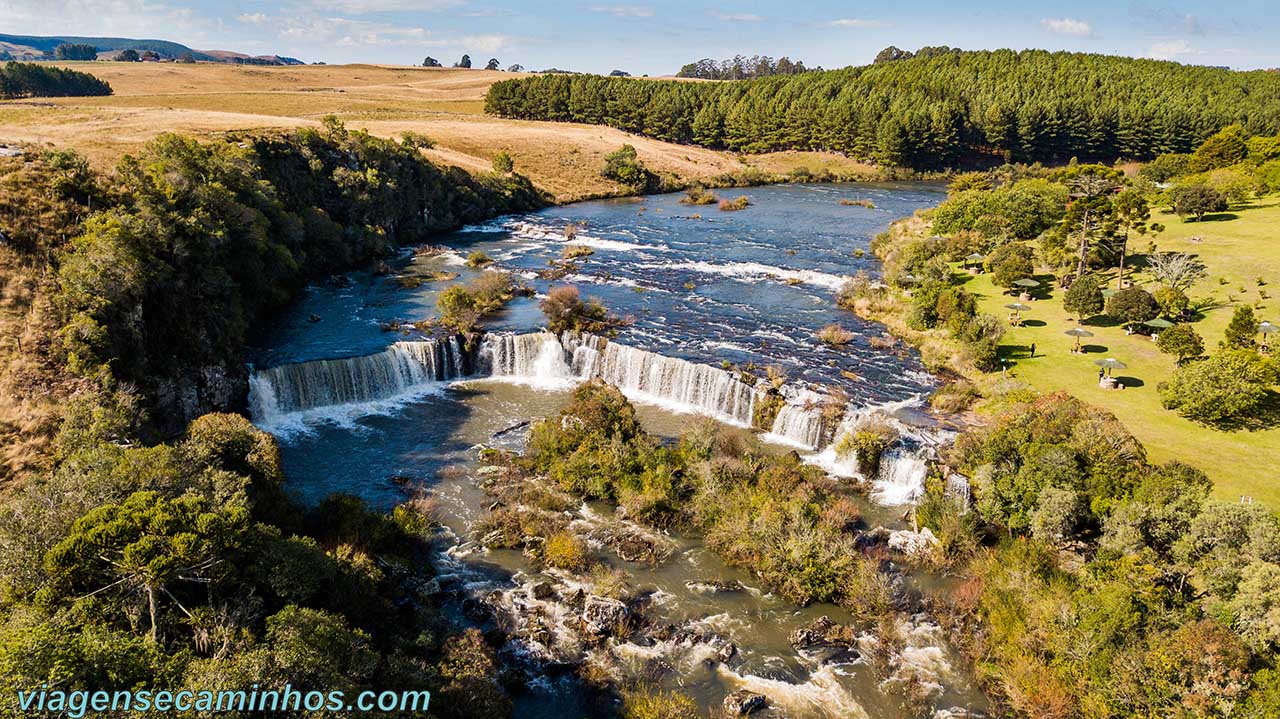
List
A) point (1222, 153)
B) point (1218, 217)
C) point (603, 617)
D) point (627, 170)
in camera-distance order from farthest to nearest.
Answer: point (627, 170), point (1222, 153), point (1218, 217), point (603, 617)

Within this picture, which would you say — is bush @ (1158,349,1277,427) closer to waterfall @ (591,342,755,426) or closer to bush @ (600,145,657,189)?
waterfall @ (591,342,755,426)

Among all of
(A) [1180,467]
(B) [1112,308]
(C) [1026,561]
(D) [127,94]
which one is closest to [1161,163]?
(B) [1112,308]

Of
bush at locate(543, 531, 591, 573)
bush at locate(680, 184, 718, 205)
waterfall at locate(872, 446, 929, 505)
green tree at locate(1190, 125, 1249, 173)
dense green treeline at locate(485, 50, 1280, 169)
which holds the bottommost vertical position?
bush at locate(543, 531, 591, 573)

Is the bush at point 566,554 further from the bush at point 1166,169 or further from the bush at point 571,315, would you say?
the bush at point 1166,169

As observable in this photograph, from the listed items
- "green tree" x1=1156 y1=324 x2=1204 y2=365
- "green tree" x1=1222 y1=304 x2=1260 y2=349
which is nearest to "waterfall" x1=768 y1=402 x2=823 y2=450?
"green tree" x1=1156 y1=324 x2=1204 y2=365

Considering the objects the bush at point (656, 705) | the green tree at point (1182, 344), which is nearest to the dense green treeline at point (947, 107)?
the green tree at point (1182, 344)

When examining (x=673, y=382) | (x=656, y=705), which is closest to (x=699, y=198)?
(x=673, y=382)

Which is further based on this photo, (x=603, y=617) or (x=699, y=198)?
(x=699, y=198)

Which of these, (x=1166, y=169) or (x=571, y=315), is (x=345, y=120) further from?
(x=1166, y=169)
